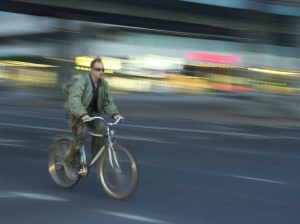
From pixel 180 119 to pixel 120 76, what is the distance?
102 ft

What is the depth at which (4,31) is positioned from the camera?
6141cm

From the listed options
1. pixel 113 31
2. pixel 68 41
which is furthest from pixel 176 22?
pixel 113 31

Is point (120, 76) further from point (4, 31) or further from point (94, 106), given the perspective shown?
point (94, 106)

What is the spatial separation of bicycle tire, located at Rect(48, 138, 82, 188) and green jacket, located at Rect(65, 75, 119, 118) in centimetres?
61

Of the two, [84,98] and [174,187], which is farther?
[174,187]

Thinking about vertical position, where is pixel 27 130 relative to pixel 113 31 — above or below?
below

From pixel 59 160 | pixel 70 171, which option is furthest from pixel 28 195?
pixel 59 160

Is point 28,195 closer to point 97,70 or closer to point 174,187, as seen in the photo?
point 97,70

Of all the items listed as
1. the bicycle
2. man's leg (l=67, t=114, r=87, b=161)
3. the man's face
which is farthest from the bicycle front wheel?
the man's face

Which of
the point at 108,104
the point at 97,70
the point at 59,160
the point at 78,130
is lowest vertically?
the point at 59,160

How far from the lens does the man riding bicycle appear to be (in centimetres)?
823

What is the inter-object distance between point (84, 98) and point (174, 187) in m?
1.83

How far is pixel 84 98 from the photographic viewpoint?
27.5 ft

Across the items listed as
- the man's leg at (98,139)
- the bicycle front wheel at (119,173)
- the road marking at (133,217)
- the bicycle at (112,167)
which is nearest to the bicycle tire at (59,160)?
the bicycle at (112,167)
